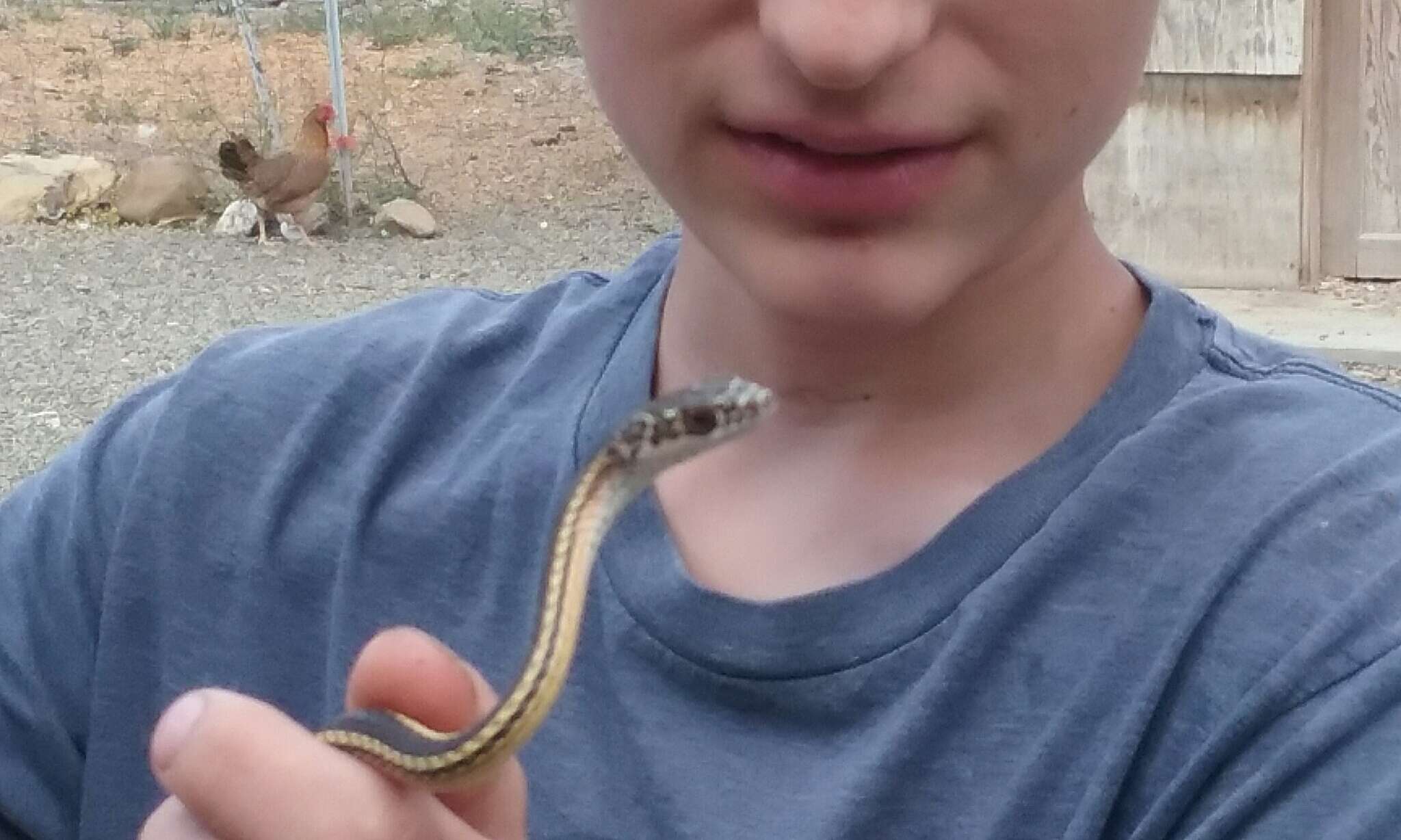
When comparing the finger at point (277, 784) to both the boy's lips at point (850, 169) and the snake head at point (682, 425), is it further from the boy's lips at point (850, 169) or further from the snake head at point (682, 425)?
the boy's lips at point (850, 169)

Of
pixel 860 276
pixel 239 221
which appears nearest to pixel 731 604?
pixel 860 276

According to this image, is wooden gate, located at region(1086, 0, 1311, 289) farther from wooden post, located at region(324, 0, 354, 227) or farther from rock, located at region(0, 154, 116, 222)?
rock, located at region(0, 154, 116, 222)

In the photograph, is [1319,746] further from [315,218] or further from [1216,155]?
[315,218]

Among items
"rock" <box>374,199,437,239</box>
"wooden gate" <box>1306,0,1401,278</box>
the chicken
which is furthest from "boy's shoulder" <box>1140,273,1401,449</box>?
the chicken

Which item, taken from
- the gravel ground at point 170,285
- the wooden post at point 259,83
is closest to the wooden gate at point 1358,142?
the gravel ground at point 170,285

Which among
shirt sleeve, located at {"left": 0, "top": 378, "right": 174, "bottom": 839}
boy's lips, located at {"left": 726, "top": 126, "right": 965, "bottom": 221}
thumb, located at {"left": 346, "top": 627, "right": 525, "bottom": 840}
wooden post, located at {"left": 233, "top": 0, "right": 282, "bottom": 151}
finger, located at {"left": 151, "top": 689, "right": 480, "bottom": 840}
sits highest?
boy's lips, located at {"left": 726, "top": 126, "right": 965, "bottom": 221}

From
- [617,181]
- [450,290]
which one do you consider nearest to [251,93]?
[617,181]
